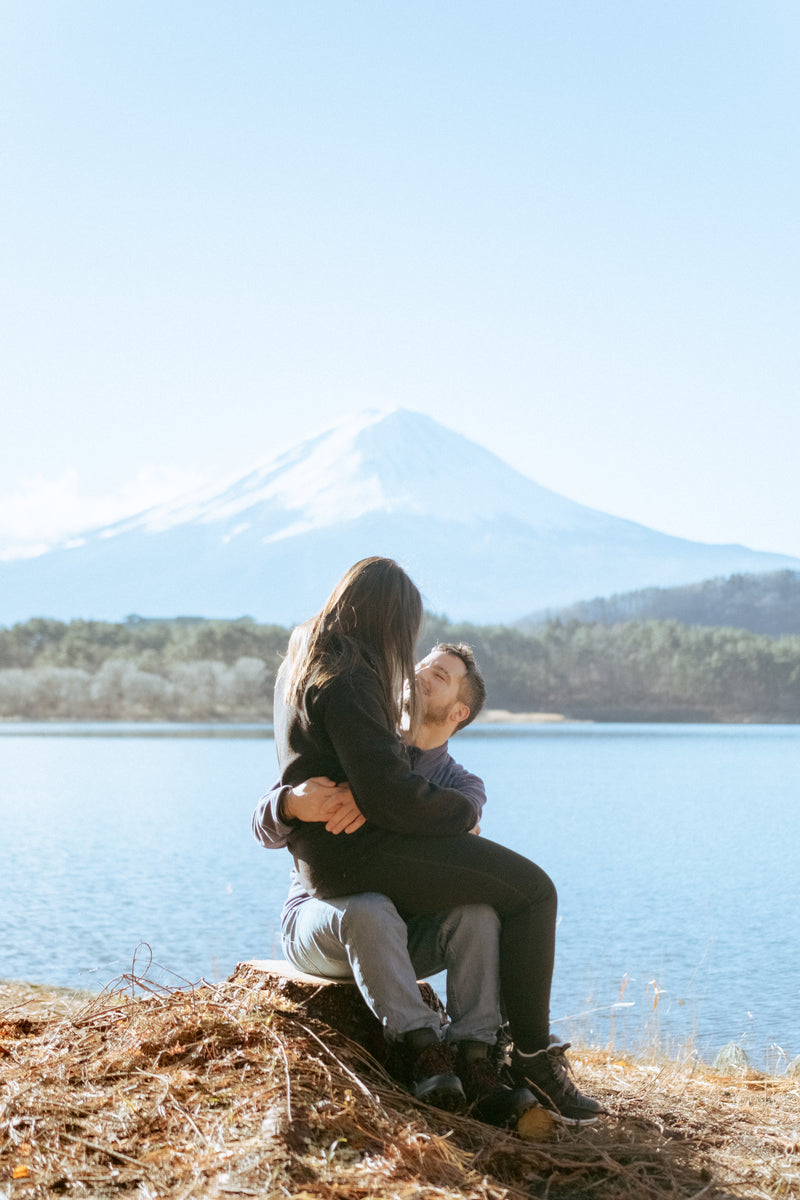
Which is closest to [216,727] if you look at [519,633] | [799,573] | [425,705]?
[519,633]

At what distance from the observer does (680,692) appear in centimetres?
6694

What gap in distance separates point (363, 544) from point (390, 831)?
138671mm

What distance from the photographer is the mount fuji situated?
132m

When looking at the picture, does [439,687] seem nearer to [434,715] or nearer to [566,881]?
[434,715]

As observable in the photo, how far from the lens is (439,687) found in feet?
9.48

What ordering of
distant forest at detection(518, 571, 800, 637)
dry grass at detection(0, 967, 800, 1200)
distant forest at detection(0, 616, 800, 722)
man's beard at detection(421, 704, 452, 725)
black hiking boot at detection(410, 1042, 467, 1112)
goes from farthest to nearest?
distant forest at detection(518, 571, 800, 637)
distant forest at detection(0, 616, 800, 722)
man's beard at detection(421, 704, 452, 725)
black hiking boot at detection(410, 1042, 467, 1112)
dry grass at detection(0, 967, 800, 1200)

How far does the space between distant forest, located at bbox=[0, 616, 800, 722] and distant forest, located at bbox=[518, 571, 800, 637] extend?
579 inches

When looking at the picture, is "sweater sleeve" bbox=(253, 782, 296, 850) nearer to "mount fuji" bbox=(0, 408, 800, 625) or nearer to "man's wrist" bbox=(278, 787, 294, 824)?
"man's wrist" bbox=(278, 787, 294, 824)

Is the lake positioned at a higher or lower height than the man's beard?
lower

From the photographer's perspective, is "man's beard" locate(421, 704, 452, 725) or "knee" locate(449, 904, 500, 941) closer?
"knee" locate(449, 904, 500, 941)

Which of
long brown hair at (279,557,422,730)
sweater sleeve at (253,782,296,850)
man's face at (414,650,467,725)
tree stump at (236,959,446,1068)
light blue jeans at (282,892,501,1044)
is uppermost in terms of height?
long brown hair at (279,557,422,730)

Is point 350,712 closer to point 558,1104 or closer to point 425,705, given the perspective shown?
point 425,705

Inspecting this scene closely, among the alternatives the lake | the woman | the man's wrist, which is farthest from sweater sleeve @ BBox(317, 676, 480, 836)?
the lake

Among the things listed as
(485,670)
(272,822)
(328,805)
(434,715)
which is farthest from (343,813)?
(485,670)
